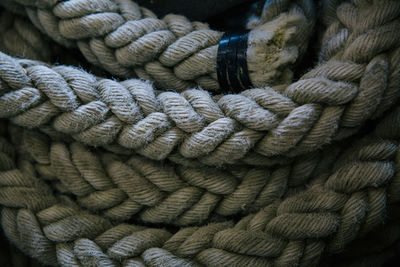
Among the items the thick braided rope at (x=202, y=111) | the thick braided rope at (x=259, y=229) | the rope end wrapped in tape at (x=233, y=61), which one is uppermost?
the rope end wrapped in tape at (x=233, y=61)

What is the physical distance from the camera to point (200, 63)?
0.72 m

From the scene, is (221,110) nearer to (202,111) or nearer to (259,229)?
(202,111)

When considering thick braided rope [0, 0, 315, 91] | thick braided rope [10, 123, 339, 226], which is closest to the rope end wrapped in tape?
thick braided rope [0, 0, 315, 91]

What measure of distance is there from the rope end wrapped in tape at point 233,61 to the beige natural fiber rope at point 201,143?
0.02m

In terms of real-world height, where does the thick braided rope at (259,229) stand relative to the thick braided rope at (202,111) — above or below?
below

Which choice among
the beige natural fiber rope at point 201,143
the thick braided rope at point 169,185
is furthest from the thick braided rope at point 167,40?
the thick braided rope at point 169,185

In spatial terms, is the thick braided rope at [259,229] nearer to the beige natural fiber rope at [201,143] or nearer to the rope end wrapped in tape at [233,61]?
the beige natural fiber rope at [201,143]

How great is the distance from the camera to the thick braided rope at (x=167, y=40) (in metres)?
0.69

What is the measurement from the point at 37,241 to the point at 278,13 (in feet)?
2.21

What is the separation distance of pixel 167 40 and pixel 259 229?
420mm

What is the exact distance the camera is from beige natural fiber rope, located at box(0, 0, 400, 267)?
0.62m

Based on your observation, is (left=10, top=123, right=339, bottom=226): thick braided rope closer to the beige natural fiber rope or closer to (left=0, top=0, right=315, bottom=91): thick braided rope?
the beige natural fiber rope

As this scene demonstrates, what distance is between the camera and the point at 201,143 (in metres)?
0.62

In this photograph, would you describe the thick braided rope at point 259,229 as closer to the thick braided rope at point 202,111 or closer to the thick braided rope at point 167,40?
the thick braided rope at point 202,111
